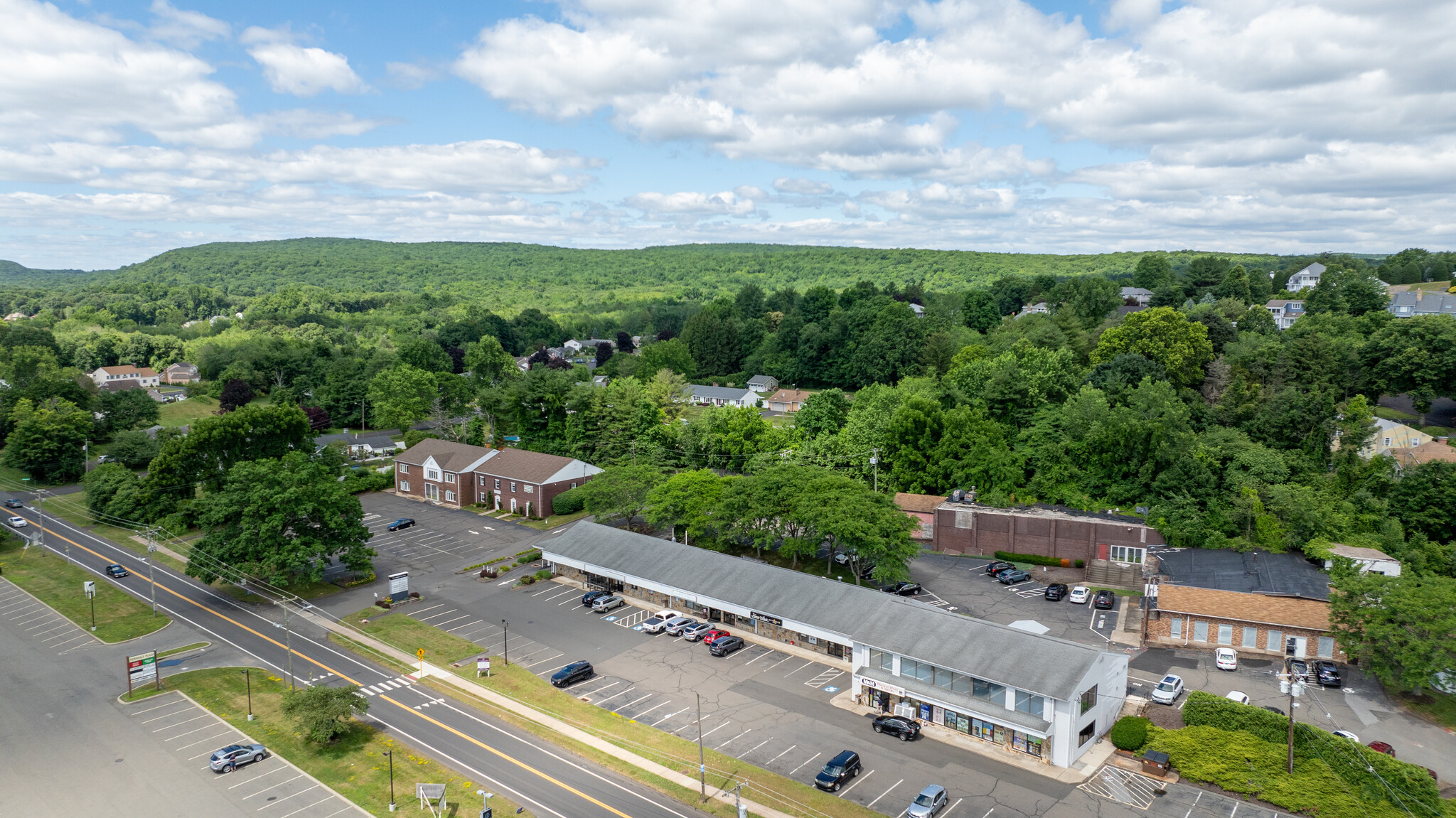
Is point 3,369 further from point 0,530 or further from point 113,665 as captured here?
point 113,665

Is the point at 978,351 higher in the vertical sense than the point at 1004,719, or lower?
higher

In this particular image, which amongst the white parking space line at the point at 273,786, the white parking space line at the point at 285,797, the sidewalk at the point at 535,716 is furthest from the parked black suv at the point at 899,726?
the white parking space line at the point at 273,786

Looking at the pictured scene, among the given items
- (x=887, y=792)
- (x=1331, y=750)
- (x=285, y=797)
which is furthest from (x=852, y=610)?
(x=285, y=797)

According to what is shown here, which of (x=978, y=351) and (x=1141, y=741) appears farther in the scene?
(x=978, y=351)

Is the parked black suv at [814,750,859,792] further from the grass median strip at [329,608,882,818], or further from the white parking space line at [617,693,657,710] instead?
the white parking space line at [617,693,657,710]

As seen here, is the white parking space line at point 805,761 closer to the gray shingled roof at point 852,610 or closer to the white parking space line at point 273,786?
the gray shingled roof at point 852,610

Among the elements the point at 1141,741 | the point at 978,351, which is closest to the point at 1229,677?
the point at 1141,741

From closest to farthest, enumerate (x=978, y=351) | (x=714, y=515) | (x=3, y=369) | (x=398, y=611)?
(x=398, y=611) → (x=714, y=515) → (x=978, y=351) → (x=3, y=369)
